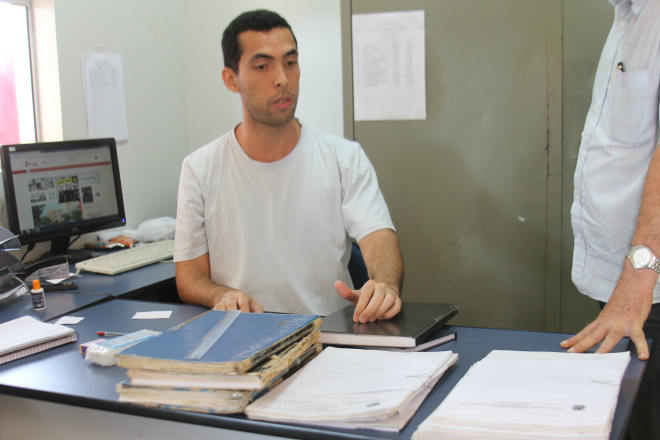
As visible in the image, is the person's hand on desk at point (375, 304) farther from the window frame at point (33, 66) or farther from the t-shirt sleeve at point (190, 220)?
the window frame at point (33, 66)

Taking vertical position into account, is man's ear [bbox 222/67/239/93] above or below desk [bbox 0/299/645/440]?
above

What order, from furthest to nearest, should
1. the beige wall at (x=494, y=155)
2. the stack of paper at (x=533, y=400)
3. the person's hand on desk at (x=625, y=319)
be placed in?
the beige wall at (x=494, y=155), the person's hand on desk at (x=625, y=319), the stack of paper at (x=533, y=400)

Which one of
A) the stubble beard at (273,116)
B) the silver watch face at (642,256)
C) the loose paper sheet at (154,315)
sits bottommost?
the loose paper sheet at (154,315)

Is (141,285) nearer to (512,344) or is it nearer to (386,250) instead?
(386,250)

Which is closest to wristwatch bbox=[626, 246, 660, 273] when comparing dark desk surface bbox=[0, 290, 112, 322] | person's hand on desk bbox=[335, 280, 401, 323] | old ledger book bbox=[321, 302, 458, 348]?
old ledger book bbox=[321, 302, 458, 348]

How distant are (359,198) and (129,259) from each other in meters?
0.95

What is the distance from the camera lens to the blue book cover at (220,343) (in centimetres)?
107

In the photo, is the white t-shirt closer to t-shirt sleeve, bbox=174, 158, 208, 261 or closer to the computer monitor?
t-shirt sleeve, bbox=174, 158, 208, 261

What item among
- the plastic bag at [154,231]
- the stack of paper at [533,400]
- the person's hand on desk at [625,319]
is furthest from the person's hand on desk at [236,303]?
the plastic bag at [154,231]

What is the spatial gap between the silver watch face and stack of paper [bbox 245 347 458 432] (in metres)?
0.44

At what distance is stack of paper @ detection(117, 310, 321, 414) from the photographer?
106cm

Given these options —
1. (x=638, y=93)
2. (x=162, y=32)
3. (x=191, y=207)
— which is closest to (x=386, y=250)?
(x=191, y=207)

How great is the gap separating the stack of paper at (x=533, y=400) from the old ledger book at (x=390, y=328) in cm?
17

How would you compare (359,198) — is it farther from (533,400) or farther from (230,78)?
(533,400)
